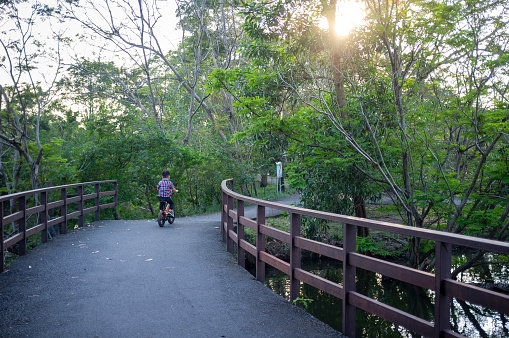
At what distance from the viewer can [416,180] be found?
12125 mm

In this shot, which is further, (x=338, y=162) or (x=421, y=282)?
(x=338, y=162)

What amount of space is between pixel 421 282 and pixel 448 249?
38cm

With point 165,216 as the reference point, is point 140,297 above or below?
below

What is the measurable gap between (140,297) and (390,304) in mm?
7988

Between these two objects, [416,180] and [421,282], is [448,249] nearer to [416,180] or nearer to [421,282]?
[421,282]

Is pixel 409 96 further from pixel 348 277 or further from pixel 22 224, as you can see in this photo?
pixel 22 224

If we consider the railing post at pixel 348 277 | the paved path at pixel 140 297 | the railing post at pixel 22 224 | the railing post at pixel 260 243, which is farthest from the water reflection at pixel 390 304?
the railing post at pixel 22 224

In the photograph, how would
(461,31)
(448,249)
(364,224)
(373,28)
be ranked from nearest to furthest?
(448,249), (364,224), (461,31), (373,28)

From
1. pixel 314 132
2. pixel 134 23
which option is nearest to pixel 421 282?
pixel 314 132

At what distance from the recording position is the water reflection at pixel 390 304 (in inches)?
384

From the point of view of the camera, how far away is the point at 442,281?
3150 millimetres

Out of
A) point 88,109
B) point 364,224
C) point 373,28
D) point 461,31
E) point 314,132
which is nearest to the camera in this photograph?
point 364,224

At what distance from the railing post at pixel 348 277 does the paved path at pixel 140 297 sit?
137 mm

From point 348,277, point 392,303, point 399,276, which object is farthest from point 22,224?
point 392,303
